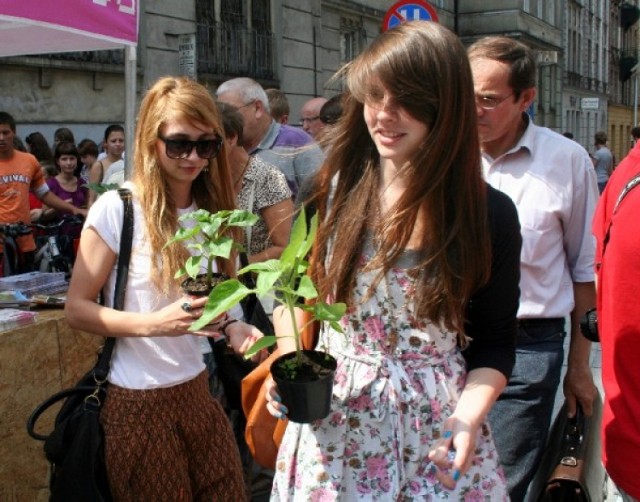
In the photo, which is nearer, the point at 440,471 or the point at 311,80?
the point at 440,471

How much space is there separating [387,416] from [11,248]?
15.0 ft

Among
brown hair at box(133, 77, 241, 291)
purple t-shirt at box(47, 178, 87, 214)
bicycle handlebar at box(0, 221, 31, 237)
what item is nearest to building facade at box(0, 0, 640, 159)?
brown hair at box(133, 77, 241, 291)

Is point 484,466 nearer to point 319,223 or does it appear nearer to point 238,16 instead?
point 319,223

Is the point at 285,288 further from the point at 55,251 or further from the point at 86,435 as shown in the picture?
the point at 55,251

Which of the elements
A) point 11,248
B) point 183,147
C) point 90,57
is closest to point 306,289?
point 183,147

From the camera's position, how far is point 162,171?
264 cm

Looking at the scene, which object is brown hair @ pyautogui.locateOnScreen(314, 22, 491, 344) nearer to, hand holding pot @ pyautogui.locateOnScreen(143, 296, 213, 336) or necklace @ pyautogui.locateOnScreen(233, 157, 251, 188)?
hand holding pot @ pyautogui.locateOnScreen(143, 296, 213, 336)

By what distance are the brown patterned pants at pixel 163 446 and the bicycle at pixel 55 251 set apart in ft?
9.99

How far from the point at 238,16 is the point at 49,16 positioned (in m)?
12.0

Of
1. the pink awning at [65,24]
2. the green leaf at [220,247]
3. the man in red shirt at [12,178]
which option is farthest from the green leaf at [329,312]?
the man in red shirt at [12,178]

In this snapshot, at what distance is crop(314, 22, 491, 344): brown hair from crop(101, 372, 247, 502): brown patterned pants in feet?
2.88

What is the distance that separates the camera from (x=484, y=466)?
6.09 feet

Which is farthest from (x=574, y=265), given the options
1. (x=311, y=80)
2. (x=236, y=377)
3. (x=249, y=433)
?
(x=311, y=80)

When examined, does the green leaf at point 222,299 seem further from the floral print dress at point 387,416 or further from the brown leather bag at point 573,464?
the brown leather bag at point 573,464
